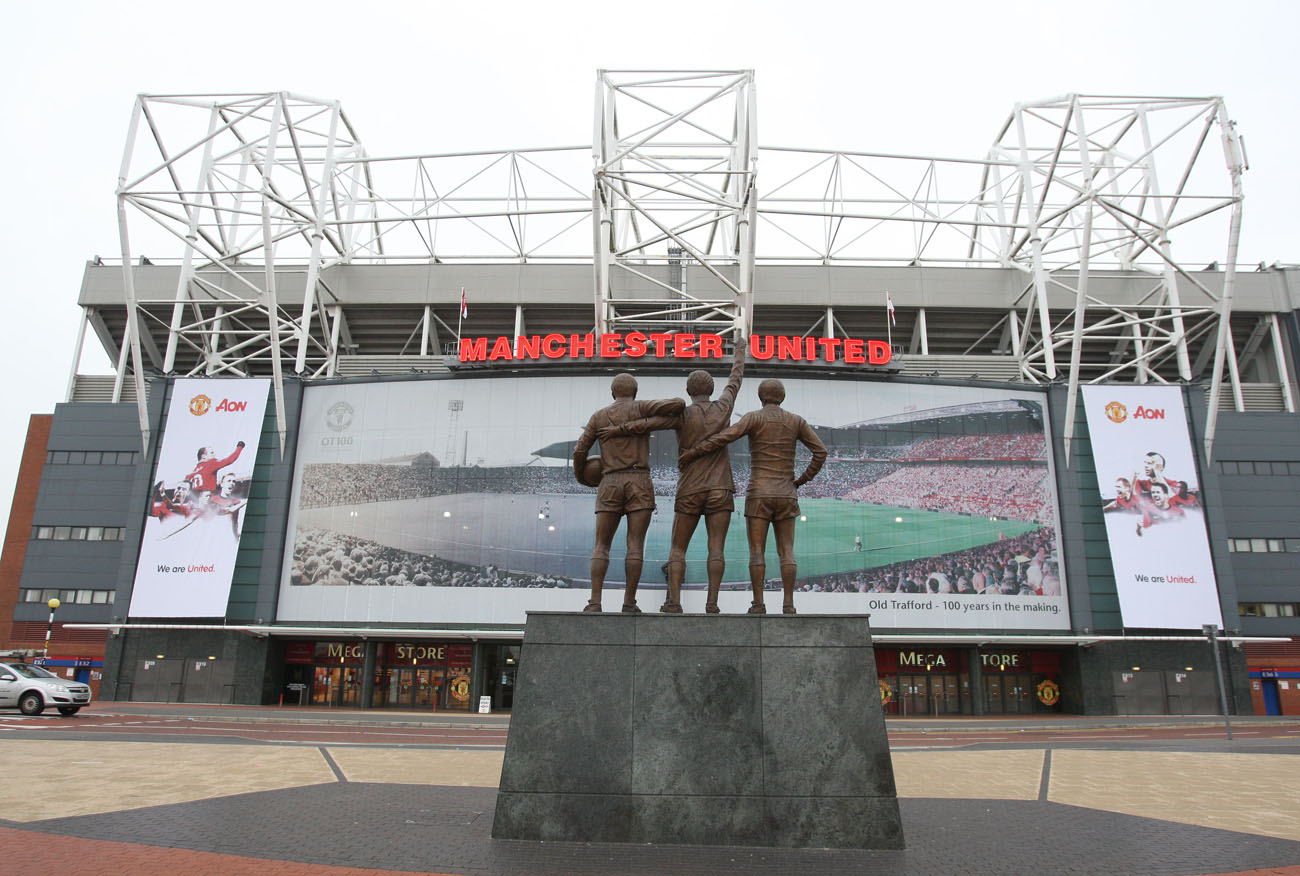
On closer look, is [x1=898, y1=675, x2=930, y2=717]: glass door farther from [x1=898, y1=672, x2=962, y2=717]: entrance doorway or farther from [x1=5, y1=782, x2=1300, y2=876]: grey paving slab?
[x1=5, y1=782, x2=1300, y2=876]: grey paving slab

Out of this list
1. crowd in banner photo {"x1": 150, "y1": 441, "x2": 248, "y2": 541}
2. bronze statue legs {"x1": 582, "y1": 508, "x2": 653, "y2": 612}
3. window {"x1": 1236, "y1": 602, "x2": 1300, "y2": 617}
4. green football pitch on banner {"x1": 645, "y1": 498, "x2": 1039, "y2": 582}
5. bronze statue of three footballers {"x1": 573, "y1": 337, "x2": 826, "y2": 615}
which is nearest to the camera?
bronze statue legs {"x1": 582, "y1": 508, "x2": 653, "y2": 612}

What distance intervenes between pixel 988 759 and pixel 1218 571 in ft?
89.5

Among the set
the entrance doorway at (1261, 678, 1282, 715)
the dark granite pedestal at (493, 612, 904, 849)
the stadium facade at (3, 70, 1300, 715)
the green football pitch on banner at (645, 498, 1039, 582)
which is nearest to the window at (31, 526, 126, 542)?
the stadium facade at (3, 70, 1300, 715)

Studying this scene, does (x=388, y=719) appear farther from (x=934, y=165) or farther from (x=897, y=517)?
(x=934, y=165)

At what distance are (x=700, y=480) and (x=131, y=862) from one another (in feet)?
22.6

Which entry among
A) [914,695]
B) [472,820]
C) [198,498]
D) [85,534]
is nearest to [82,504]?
[85,534]

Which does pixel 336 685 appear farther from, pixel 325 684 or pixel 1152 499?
pixel 1152 499

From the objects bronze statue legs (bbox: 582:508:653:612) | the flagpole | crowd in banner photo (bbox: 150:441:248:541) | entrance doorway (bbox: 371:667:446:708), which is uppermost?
the flagpole

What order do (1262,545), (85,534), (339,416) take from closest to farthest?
(339,416), (1262,545), (85,534)

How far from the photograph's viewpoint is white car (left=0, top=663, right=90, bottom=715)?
25.0m

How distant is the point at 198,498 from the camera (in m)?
38.6

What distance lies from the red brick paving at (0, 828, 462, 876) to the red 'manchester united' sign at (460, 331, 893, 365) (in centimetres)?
3192

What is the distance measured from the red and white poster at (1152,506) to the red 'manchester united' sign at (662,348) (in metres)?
11.0

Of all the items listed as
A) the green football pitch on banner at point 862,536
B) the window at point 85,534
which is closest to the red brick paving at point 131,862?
the green football pitch on banner at point 862,536
